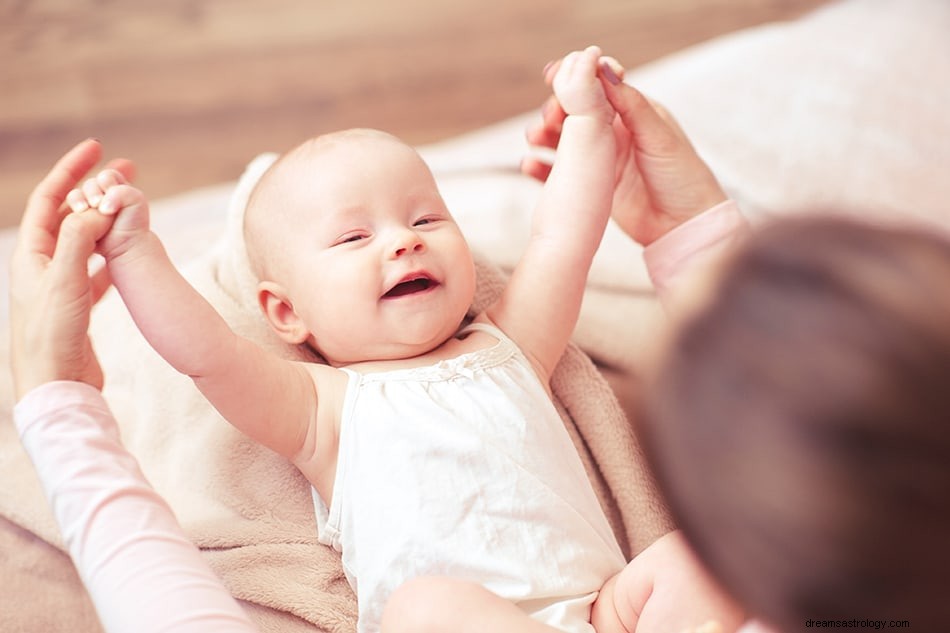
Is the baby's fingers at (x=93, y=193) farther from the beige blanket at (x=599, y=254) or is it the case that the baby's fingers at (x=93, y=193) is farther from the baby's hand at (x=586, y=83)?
the baby's hand at (x=586, y=83)

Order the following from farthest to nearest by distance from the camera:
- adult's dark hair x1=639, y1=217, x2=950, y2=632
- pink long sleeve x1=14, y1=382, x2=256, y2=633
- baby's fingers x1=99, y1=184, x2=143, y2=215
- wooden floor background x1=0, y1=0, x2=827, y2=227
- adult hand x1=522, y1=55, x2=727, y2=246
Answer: wooden floor background x1=0, y1=0, x2=827, y2=227 < adult hand x1=522, y1=55, x2=727, y2=246 < baby's fingers x1=99, y1=184, x2=143, y2=215 < pink long sleeve x1=14, y1=382, x2=256, y2=633 < adult's dark hair x1=639, y1=217, x2=950, y2=632

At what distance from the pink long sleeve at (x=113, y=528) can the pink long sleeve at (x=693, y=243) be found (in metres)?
0.60

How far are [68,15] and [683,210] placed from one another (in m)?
1.63

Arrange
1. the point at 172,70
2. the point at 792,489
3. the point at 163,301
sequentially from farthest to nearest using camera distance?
the point at 172,70 → the point at 163,301 → the point at 792,489

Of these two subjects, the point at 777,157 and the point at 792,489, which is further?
the point at 777,157

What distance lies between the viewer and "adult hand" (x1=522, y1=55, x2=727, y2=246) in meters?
1.13

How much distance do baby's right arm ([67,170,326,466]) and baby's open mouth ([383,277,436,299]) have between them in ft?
0.57

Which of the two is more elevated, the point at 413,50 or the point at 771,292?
the point at 771,292

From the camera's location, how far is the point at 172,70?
7.13ft

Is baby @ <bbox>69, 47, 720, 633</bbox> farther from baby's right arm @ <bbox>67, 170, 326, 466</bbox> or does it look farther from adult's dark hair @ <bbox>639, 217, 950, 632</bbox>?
adult's dark hair @ <bbox>639, 217, 950, 632</bbox>

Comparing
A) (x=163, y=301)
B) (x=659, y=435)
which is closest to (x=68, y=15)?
(x=163, y=301)

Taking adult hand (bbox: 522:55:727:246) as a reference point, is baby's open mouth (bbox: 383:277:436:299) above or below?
below

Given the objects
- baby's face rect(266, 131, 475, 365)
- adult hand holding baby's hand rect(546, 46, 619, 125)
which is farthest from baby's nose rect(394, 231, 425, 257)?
adult hand holding baby's hand rect(546, 46, 619, 125)

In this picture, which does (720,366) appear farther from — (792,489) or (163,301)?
(163,301)
